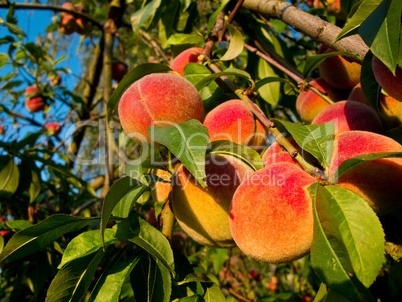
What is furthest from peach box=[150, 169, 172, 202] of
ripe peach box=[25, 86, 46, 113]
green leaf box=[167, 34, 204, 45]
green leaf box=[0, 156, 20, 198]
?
ripe peach box=[25, 86, 46, 113]

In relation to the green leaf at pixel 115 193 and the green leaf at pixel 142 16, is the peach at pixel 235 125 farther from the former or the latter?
the green leaf at pixel 142 16

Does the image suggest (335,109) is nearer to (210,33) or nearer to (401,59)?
(401,59)

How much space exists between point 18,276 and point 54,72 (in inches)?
63.0

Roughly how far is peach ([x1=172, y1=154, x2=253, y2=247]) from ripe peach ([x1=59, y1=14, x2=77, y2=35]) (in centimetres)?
212

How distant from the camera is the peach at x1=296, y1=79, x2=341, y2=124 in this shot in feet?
2.68

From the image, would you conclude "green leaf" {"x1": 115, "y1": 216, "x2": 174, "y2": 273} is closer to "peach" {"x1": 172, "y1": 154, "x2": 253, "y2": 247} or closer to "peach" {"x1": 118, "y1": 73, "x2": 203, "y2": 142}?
"peach" {"x1": 172, "y1": 154, "x2": 253, "y2": 247}

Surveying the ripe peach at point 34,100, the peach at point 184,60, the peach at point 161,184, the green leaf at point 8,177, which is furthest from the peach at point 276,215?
the ripe peach at point 34,100

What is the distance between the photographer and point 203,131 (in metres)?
0.49

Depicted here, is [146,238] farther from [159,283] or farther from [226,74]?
[226,74]

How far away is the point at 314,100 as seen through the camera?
0.82 m

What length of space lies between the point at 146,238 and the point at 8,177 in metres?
0.84

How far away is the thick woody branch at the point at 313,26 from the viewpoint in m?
0.61

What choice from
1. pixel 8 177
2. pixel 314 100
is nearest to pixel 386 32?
pixel 314 100

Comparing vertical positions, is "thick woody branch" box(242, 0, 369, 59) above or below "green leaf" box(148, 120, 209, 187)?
above
